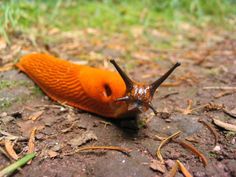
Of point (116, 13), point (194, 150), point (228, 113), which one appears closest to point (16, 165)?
point (194, 150)

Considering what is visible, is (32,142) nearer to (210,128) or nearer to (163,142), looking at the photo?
(163,142)

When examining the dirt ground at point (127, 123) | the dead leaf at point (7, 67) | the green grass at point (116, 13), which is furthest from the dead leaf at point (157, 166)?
the green grass at point (116, 13)

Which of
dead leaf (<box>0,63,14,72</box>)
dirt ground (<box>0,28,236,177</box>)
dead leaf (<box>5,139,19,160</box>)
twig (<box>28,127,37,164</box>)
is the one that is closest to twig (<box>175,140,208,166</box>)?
dirt ground (<box>0,28,236,177</box>)

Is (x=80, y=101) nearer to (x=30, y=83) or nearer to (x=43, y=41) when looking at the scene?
(x=30, y=83)

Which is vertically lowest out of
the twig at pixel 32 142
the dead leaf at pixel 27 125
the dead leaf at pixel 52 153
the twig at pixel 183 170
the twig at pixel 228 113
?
the twig at pixel 183 170

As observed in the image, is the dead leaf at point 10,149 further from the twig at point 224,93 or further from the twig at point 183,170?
the twig at point 224,93

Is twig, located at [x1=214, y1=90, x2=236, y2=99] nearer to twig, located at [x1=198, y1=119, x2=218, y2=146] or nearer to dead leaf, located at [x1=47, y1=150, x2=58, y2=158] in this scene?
twig, located at [x1=198, y1=119, x2=218, y2=146]

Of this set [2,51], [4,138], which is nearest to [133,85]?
[4,138]
